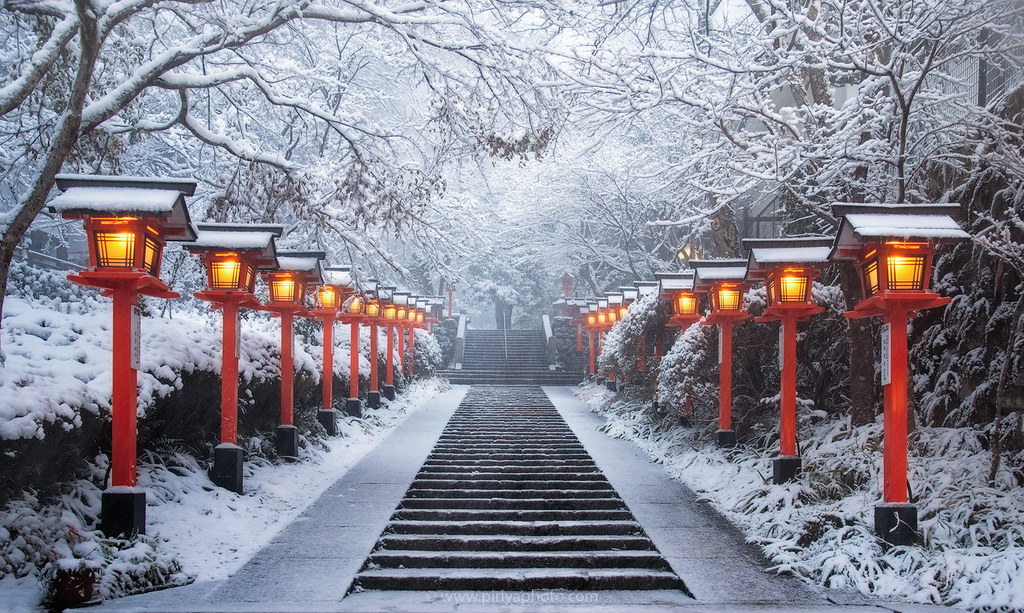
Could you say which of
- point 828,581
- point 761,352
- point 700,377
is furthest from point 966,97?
point 828,581

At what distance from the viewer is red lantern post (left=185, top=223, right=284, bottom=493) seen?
28.0ft

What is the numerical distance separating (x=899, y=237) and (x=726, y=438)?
5.52 meters

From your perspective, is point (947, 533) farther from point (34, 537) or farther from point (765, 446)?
point (34, 537)

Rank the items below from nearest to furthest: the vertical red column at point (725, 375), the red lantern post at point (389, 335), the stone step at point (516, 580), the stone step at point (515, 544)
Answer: the stone step at point (516, 580)
the stone step at point (515, 544)
the vertical red column at point (725, 375)
the red lantern post at point (389, 335)

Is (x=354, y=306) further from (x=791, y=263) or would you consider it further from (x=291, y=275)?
(x=791, y=263)

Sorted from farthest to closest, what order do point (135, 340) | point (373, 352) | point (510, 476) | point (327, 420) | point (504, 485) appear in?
1. point (373, 352)
2. point (327, 420)
3. point (510, 476)
4. point (504, 485)
5. point (135, 340)

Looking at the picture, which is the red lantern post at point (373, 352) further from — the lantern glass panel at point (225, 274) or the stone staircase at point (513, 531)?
the lantern glass panel at point (225, 274)

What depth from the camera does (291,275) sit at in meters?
10.8

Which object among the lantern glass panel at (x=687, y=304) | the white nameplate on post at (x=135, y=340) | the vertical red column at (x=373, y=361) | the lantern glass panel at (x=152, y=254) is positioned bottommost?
the vertical red column at (x=373, y=361)

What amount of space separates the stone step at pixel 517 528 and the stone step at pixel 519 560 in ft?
2.93

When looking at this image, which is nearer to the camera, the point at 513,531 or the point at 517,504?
the point at 513,531

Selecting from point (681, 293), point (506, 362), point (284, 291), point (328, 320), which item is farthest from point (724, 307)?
point (506, 362)

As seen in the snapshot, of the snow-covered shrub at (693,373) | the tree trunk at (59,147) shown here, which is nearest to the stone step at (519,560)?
the tree trunk at (59,147)

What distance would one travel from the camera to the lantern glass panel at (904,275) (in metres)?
6.52
